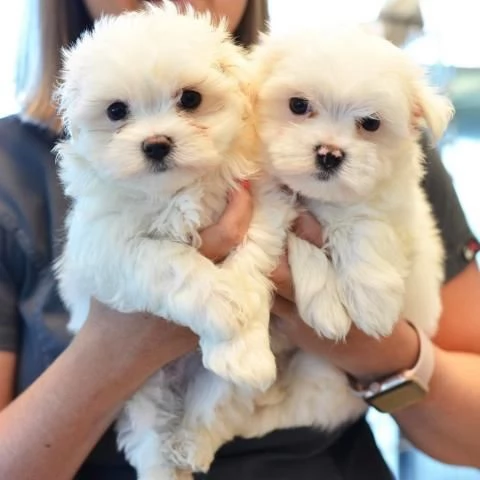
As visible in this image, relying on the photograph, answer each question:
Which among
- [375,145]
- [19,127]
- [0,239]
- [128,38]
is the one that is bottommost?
[0,239]

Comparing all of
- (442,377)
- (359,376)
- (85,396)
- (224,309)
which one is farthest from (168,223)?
(442,377)

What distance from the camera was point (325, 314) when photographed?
1105 mm

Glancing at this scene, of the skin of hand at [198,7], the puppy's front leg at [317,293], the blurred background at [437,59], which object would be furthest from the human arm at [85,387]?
the blurred background at [437,59]

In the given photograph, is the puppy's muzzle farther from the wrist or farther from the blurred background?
the blurred background

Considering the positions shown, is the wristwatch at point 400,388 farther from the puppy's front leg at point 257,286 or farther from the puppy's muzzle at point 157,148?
the puppy's muzzle at point 157,148

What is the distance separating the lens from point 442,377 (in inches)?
50.7

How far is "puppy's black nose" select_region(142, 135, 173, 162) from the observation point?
39.1 inches

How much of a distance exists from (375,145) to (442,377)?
0.42 metres

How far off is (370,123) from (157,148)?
0.91 ft

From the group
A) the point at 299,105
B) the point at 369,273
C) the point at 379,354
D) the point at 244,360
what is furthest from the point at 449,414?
the point at 299,105

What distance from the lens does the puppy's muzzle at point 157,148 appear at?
99cm

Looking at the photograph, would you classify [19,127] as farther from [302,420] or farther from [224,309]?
[302,420]

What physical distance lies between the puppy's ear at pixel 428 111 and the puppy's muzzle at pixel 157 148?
0.34m

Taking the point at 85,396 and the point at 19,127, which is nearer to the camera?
the point at 85,396
